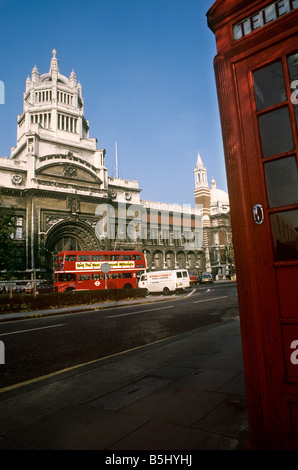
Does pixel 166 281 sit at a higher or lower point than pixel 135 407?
higher

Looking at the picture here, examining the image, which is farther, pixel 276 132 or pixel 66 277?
pixel 66 277

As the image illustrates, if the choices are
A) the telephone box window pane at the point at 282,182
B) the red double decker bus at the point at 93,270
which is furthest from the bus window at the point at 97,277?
the telephone box window pane at the point at 282,182

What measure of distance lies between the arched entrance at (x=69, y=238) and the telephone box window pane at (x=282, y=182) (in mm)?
36465

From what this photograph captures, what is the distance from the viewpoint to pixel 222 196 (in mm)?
77750

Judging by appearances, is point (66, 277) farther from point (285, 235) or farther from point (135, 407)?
point (285, 235)

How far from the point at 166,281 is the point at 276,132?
23245 mm

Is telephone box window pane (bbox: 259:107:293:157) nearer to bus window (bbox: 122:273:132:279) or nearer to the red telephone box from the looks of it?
the red telephone box

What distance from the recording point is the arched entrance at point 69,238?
37541 millimetres

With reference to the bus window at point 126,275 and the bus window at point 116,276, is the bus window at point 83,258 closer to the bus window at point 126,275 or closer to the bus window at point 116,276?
the bus window at point 116,276

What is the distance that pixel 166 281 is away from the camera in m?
25.2

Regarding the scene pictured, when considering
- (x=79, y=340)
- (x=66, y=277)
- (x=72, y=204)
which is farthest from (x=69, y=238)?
(x=79, y=340)

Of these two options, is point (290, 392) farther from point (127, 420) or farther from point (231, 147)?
point (231, 147)

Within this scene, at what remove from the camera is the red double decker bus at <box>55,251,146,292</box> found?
Answer: 84.5ft
